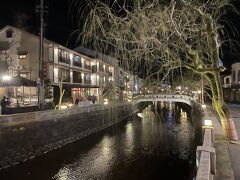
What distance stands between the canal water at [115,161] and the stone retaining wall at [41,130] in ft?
2.84

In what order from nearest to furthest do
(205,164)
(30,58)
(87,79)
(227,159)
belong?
(205,164)
(227,159)
(30,58)
(87,79)

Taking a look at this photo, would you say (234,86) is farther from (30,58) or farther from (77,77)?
(30,58)

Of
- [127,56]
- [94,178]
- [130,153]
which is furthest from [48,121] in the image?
[127,56]

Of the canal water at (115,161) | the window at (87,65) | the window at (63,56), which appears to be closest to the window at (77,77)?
the window at (87,65)

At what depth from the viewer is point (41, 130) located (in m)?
22.6

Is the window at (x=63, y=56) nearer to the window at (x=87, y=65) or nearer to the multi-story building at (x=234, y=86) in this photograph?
the window at (x=87, y=65)

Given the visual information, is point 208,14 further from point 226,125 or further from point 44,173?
point 44,173

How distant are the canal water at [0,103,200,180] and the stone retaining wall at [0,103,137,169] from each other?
86cm

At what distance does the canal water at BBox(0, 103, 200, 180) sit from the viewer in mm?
17047

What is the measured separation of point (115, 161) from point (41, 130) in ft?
20.4

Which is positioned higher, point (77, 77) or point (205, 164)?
point (77, 77)

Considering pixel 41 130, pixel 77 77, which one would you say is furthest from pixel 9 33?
pixel 41 130

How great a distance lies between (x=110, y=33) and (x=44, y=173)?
10.1 meters

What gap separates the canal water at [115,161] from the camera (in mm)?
17047
